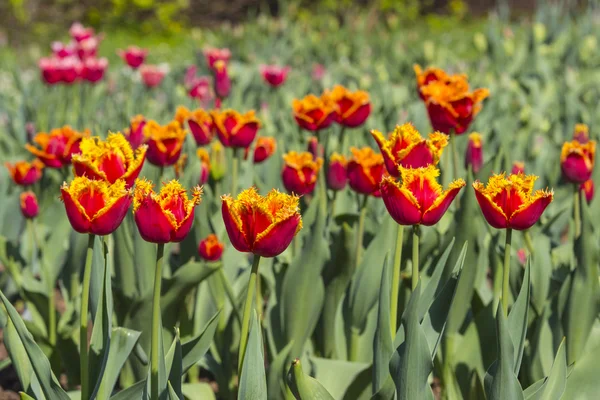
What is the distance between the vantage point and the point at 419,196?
131 centimetres

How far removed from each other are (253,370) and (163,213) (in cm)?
27

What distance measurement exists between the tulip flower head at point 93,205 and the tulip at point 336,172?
35.2 inches

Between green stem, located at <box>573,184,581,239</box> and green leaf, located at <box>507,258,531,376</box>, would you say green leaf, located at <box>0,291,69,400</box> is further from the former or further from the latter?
green stem, located at <box>573,184,581,239</box>

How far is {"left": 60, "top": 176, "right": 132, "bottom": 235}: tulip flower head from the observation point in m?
1.24

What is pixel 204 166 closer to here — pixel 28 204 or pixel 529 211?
pixel 28 204

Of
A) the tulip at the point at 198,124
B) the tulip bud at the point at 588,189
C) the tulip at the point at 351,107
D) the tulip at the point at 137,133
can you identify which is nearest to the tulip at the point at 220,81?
the tulip at the point at 198,124

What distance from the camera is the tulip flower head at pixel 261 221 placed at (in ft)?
3.85

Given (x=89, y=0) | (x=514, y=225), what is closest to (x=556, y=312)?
(x=514, y=225)

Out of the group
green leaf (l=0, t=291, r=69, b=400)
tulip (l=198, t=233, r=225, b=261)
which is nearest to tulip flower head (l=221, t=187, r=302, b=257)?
green leaf (l=0, t=291, r=69, b=400)

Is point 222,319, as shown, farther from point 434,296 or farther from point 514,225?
point 514,225

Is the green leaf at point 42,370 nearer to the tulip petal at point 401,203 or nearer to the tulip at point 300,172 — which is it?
the tulip petal at point 401,203

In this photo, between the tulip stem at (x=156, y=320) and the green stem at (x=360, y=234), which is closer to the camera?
the tulip stem at (x=156, y=320)

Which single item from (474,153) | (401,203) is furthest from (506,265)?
(474,153)

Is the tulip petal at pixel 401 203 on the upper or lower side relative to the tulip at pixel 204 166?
lower
